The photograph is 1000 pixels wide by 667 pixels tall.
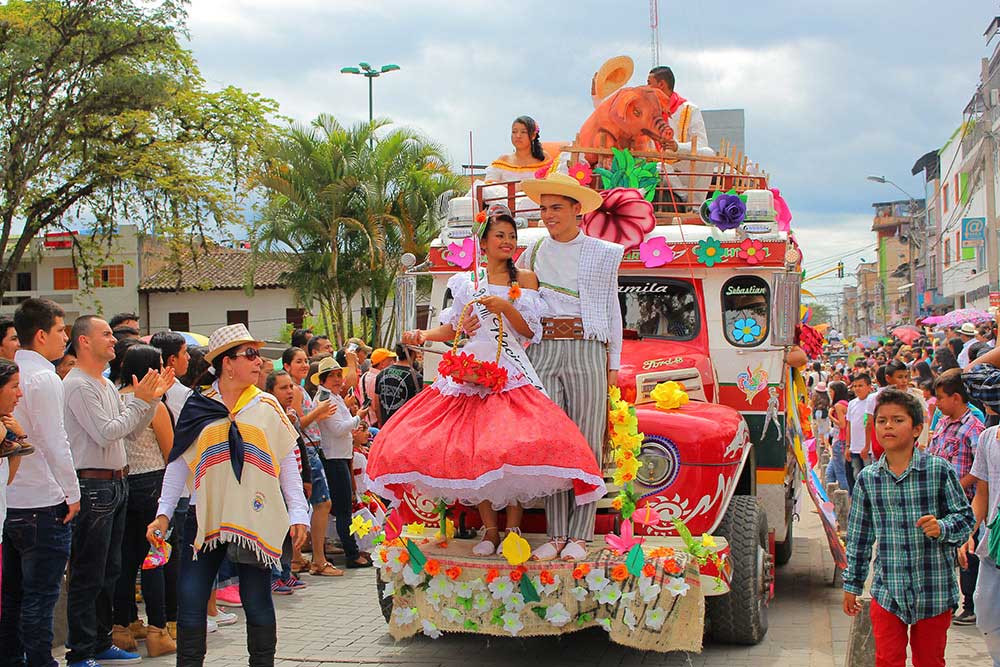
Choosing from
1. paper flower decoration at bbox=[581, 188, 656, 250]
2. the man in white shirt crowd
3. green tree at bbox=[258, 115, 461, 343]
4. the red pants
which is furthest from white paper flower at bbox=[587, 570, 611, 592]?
green tree at bbox=[258, 115, 461, 343]

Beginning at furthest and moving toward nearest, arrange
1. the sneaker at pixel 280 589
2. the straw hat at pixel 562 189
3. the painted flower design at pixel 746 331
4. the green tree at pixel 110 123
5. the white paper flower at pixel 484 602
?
the green tree at pixel 110 123 → the sneaker at pixel 280 589 → the painted flower design at pixel 746 331 → the straw hat at pixel 562 189 → the white paper flower at pixel 484 602

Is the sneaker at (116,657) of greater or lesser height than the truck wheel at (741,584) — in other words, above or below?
below

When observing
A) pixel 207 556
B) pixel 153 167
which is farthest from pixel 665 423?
pixel 153 167

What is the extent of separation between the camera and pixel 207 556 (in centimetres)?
518

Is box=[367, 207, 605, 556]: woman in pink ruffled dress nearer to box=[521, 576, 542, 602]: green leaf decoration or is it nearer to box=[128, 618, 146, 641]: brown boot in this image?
box=[521, 576, 542, 602]: green leaf decoration

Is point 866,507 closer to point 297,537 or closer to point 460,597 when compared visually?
point 460,597

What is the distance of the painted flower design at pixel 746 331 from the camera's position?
7.85 m

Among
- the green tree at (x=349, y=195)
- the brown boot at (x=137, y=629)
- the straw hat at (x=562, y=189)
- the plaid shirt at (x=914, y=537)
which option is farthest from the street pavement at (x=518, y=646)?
the green tree at (x=349, y=195)

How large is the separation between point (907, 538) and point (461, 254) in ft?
13.6

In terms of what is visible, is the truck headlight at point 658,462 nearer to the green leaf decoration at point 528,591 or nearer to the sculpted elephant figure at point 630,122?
the green leaf decoration at point 528,591

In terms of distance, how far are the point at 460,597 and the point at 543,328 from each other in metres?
1.56

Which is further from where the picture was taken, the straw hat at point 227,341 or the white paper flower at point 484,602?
the white paper flower at point 484,602

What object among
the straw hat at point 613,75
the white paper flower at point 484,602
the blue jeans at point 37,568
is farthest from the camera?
the straw hat at point 613,75

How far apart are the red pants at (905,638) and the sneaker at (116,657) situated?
4.44m
